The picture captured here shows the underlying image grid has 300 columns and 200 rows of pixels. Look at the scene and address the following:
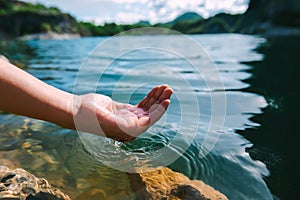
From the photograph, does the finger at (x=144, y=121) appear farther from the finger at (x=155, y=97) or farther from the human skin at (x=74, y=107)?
the finger at (x=155, y=97)

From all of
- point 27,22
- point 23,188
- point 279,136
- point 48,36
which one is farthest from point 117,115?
point 27,22

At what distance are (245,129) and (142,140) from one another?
1.14 meters

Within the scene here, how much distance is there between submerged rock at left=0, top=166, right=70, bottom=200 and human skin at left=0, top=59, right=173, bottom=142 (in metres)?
0.39

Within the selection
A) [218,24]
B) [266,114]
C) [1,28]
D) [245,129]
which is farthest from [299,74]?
[218,24]

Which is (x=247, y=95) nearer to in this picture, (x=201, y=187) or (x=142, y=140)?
(x=142, y=140)

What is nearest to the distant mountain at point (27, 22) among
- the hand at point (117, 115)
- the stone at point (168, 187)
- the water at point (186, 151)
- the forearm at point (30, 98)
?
the water at point (186, 151)

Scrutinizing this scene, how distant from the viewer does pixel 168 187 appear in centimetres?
188

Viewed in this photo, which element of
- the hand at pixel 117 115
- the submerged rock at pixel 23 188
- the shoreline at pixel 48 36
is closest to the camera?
the submerged rock at pixel 23 188

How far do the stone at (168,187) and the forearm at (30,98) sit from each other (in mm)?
673

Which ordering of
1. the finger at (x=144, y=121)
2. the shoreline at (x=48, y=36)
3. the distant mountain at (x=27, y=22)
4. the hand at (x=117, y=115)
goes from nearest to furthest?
the hand at (x=117, y=115) → the finger at (x=144, y=121) → the shoreline at (x=48, y=36) → the distant mountain at (x=27, y=22)

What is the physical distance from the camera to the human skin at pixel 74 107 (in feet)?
5.38

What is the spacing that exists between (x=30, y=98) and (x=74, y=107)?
316 millimetres

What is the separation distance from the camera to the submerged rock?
1.61m

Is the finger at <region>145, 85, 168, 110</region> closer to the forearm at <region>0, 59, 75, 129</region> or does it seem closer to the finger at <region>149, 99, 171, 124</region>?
the finger at <region>149, 99, 171, 124</region>
